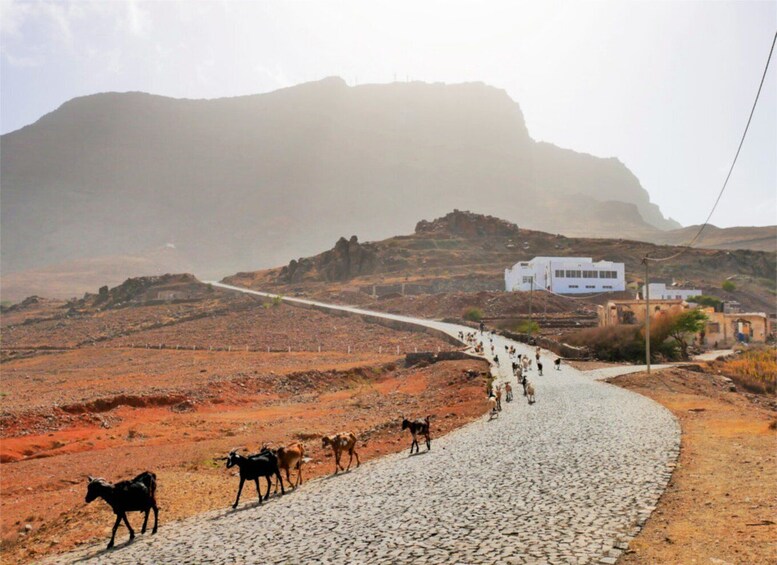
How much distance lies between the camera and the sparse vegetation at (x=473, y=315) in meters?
73.3

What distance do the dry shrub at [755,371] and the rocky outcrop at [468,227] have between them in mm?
91569

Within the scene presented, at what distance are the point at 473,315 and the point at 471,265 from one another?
42.1 m

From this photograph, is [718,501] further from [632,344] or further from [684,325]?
[684,325]

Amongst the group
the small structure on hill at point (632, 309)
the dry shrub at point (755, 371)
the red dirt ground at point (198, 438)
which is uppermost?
the small structure on hill at point (632, 309)

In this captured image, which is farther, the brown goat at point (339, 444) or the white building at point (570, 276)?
the white building at point (570, 276)

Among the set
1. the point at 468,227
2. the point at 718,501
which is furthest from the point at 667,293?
the point at 718,501

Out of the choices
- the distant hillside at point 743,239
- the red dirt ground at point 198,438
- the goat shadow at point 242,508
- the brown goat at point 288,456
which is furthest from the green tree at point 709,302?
the distant hillside at point 743,239

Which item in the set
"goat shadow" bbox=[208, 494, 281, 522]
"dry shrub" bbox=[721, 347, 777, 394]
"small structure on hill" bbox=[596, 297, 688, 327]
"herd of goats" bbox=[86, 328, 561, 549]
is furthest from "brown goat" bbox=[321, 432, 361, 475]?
"small structure on hill" bbox=[596, 297, 688, 327]

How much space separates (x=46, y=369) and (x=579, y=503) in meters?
50.2

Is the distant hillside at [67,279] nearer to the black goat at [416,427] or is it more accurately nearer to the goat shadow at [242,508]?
the black goat at [416,427]

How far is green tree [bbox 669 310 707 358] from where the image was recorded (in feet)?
151

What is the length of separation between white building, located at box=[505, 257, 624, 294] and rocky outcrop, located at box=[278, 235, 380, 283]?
Result: 32.6 m

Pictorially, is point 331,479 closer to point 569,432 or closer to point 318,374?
point 569,432

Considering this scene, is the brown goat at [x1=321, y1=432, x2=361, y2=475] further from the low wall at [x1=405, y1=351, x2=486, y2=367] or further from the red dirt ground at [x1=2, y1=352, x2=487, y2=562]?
the low wall at [x1=405, y1=351, x2=486, y2=367]
